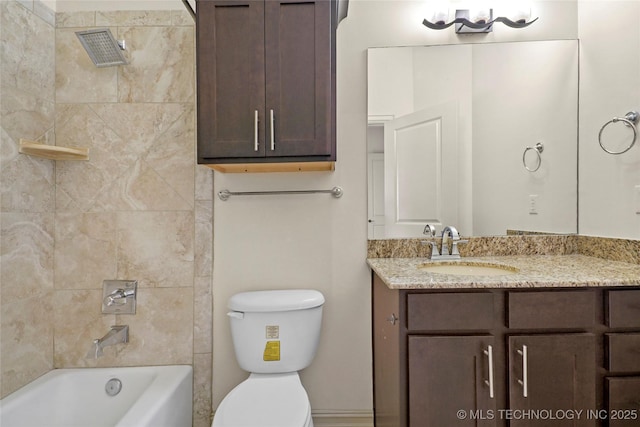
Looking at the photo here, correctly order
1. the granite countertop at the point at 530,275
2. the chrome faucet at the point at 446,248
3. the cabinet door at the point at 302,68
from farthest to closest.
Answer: the chrome faucet at the point at 446,248
the cabinet door at the point at 302,68
the granite countertop at the point at 530,275

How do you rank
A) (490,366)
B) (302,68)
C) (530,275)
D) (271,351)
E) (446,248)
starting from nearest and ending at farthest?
(490,366), (530,275), (302,68), (271,351), (446,248)

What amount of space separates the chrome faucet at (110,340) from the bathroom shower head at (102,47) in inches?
51.4

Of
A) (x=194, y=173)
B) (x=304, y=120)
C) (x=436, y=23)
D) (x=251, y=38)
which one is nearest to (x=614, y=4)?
(x=436, y=23)

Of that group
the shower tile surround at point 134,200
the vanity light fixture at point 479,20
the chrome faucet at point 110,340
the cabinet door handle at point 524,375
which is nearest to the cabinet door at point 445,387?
the cabinet door handle at point 524,375

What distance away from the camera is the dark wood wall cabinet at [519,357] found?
1.17 m

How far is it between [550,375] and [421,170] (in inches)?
38.8

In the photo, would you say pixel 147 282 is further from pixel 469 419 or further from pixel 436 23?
pixel 436 23

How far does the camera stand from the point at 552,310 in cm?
118

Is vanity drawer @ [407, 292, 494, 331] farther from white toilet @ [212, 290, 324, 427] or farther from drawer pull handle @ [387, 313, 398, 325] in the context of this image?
white toilet @ [212, 290, 324, 427]

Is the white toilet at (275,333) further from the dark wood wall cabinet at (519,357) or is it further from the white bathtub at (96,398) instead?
the dark wood wall cabinet at (519,357)

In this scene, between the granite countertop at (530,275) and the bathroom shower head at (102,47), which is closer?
the granite countertop at (530,275)

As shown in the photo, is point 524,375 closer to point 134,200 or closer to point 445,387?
point 445,387

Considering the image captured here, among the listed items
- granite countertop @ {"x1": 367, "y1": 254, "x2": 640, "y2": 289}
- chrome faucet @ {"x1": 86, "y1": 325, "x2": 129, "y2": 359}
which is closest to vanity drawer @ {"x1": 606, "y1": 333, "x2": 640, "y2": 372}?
granite countertop @ {"x1": 367, "y1": 254, "x2": 640, "y2": 289}

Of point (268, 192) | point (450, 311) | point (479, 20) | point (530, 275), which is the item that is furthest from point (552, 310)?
point (479, 20)
